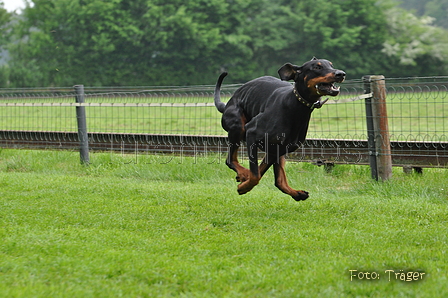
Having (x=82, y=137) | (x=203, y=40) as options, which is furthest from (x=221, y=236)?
(x=203, y=40)

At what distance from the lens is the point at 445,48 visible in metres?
39.4

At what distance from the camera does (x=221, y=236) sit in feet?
16.3

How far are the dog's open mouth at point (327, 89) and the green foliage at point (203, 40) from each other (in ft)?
118

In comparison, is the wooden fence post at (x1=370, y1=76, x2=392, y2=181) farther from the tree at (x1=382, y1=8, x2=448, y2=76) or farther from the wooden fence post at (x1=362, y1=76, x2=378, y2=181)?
the tree at (x1=382, y1=8, x2=448, y2=76)

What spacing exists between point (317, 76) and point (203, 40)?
37049mm

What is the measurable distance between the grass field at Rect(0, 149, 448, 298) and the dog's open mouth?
129 centimetres

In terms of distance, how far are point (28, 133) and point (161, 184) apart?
15.4 feet

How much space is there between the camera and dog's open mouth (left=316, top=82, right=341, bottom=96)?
4723mm

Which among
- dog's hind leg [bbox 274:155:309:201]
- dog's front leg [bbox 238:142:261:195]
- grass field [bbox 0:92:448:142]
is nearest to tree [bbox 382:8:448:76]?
grass field [bbox 0:92:448:142]

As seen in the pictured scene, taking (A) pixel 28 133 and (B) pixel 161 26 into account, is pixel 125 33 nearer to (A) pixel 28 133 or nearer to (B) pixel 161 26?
(B) pixel 161 26

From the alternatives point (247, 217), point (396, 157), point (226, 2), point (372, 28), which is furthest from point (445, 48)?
point (247, 217)

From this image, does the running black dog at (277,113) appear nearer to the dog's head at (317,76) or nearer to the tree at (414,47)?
the dog's head at (317,76)

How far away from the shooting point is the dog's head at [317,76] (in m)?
4.72

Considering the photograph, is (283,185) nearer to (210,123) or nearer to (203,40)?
(210,123)
